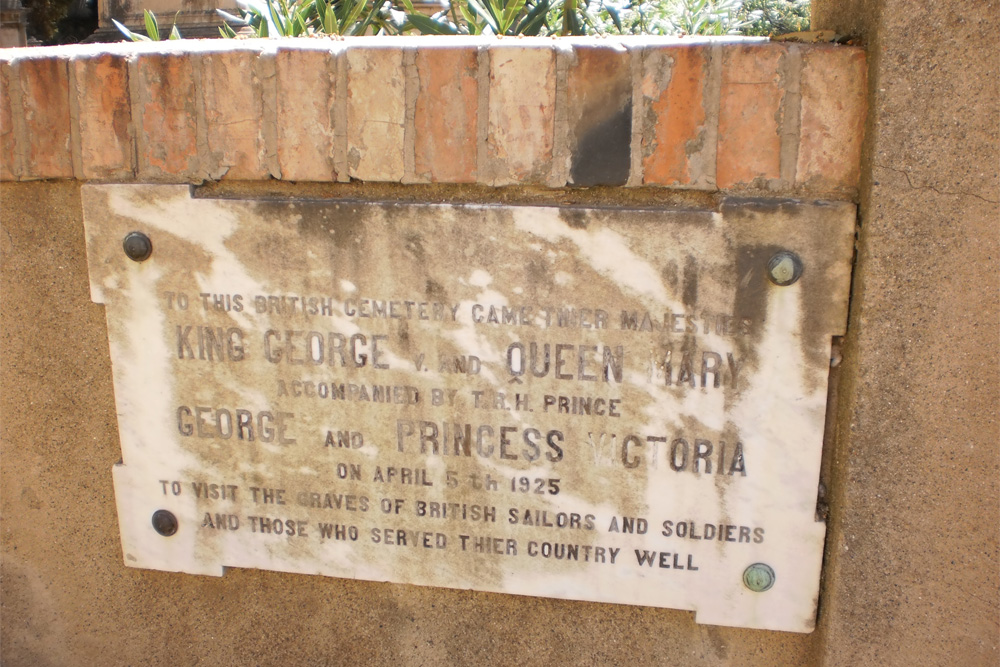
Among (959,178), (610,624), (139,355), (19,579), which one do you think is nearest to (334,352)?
(139,355)

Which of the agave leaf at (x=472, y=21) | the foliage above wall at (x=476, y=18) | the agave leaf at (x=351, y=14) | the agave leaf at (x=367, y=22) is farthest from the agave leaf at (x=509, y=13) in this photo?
the agave leaf at (x=367, y=22)

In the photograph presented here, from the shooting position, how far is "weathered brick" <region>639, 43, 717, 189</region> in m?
1.25

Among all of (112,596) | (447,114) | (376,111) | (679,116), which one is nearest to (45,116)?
(376,111)

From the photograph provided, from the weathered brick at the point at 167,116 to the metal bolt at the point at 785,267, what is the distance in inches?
42.3

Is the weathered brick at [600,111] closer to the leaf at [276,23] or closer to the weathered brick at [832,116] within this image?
the weathered brick at [832,116]

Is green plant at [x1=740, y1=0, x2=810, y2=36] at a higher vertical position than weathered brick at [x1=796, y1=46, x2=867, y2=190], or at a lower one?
higher

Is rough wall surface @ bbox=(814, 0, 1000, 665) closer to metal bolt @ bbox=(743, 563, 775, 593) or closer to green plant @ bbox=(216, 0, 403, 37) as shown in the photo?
metal bolt @ bbox=(743, 563, 775, 593)

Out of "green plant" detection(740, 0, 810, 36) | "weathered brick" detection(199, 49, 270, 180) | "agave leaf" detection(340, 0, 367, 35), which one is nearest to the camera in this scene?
"weathered brick" detection(199, 49, 270, 180)

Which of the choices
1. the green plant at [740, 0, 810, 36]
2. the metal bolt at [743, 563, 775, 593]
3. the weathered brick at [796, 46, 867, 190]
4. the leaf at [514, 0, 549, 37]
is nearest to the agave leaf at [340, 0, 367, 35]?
the leaf at [514, 0, 549, 37]

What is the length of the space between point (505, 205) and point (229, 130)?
0.54 meters

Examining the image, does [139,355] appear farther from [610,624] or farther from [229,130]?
[610,624]

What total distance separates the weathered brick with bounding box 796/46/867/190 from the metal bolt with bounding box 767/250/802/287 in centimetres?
13

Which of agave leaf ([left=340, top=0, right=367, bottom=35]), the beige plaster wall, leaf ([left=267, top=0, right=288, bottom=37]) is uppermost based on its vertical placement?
agave leaf ([left=340, top=0, right=367, bottom=35])

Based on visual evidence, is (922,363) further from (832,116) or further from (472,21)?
(472,21)
